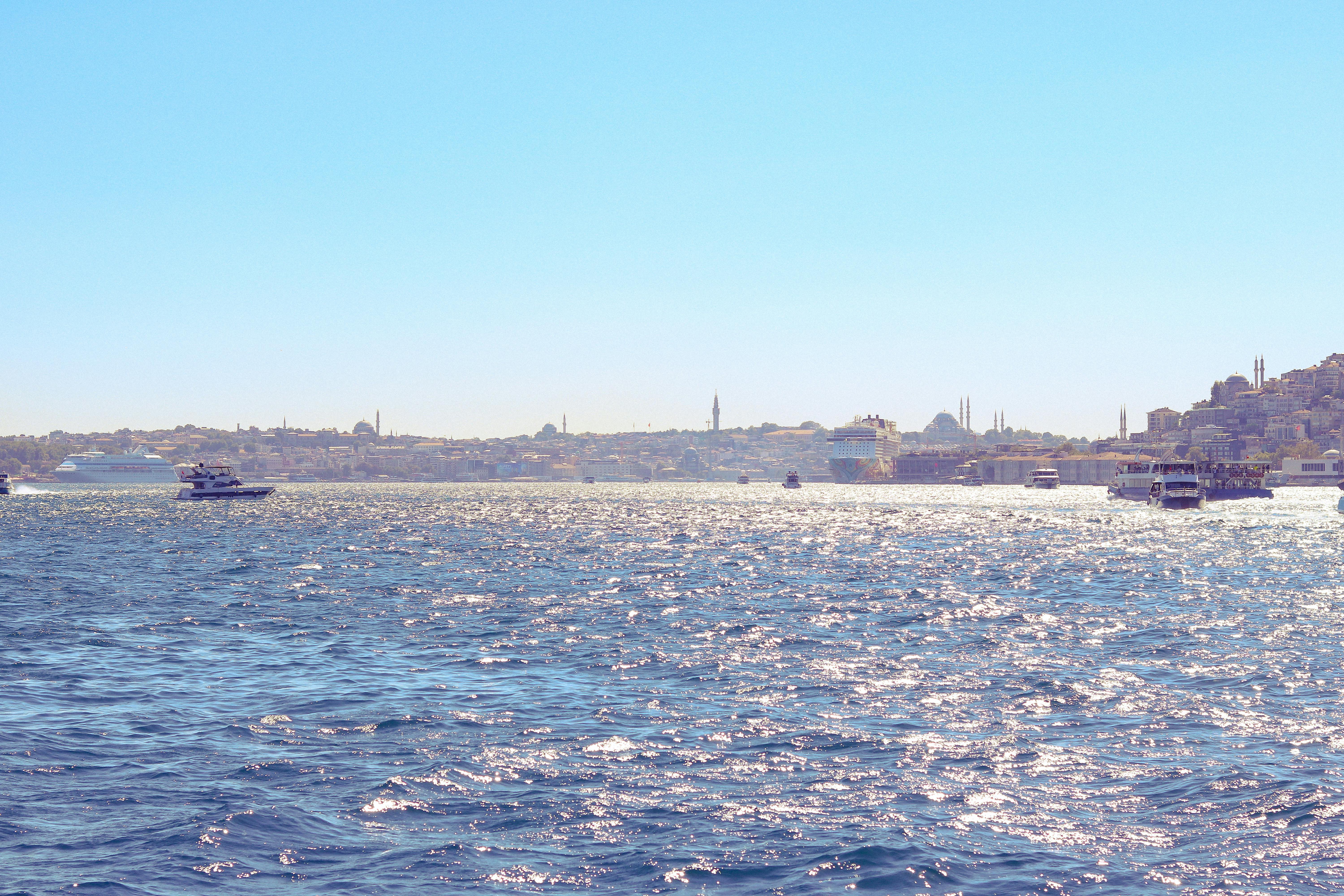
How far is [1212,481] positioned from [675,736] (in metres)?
137

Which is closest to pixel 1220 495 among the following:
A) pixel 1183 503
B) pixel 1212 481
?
pixel 1212 481

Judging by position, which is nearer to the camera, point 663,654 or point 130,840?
point 130,840

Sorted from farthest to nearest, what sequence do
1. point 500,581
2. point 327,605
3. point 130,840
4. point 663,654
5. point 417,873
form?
point 500,581
point 327,605
point 663,654
point 130,840
point 417,873

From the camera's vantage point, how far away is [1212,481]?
13625 centimetres

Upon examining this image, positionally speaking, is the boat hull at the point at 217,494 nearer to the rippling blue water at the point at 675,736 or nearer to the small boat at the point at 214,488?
the small boat at the point at 214,488

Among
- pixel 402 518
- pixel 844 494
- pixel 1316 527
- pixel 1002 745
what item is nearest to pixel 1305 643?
pixel 1002 745

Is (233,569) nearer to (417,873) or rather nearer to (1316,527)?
(417,873)

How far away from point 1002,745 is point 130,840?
10.9 metres

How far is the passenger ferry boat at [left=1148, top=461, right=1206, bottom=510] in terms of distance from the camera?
110 m

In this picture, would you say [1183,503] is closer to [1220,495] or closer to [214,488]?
[1220,495]

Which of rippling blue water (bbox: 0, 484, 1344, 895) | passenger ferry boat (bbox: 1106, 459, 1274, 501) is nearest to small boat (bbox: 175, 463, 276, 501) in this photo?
rippling blue water (bbox: 0, 484, 1344, 895)

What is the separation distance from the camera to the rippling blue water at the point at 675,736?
35.9 feet

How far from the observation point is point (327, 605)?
3375 cm

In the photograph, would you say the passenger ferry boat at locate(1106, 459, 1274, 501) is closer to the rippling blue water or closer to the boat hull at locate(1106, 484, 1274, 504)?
the boat hull at locate(1106, 484, 1274, 504)
